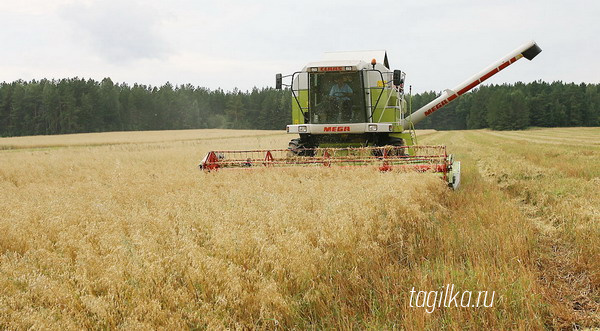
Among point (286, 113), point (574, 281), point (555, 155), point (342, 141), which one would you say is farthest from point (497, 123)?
point (574, 281)

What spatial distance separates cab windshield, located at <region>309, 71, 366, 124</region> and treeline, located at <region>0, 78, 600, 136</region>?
54909 millimetres

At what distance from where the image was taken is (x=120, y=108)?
246 feet

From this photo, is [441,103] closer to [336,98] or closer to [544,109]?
[336,98]

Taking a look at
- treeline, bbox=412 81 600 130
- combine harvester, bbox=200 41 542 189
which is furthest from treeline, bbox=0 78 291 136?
combine harvester, bbox=200 41 542 189

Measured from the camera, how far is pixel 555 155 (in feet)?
41.5

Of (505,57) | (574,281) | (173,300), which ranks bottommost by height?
(574,281)

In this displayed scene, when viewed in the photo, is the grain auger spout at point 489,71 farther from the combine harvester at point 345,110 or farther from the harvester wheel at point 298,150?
the harvester wheel at point 298,150

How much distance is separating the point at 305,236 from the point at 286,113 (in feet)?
239

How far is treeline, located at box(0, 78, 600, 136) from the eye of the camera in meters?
65.6

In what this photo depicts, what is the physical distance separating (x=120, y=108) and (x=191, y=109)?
1490cm

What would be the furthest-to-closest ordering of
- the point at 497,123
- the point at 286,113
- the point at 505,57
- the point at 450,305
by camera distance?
the point at 286,113 → the point at 497,123 → the point at 505,57 → the point at 450,305

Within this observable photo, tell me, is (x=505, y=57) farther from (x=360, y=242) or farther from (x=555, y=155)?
(x=360, y=242)

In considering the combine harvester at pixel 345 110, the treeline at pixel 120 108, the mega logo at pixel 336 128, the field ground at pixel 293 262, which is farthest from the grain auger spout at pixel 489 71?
the treeline at pixel 120 108

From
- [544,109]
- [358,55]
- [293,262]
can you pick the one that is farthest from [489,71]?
[544,109]
